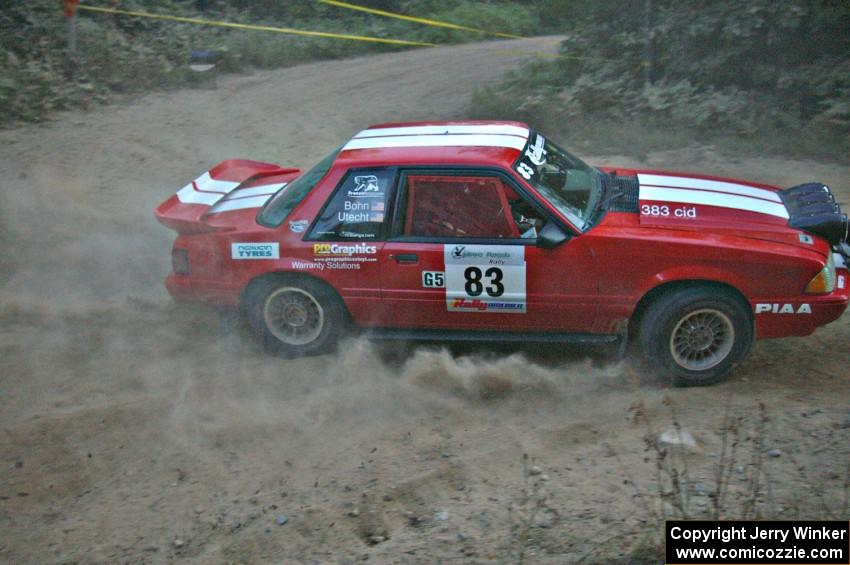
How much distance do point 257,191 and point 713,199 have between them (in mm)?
3404

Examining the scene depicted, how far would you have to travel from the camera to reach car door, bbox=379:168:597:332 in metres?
5.85

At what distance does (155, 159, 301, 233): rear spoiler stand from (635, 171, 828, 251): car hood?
9.26 feet

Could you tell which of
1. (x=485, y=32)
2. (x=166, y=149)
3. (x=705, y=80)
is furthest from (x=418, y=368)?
(x=485, y=32)

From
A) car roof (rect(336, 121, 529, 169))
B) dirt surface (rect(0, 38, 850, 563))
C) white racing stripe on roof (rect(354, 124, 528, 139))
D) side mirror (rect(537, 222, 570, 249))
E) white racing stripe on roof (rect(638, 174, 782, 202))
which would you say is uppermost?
white racing stripe on roof (rect(354, 124, 528, 139))

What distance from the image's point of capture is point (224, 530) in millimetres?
4680

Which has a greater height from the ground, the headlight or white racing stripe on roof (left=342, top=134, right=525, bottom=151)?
white racing stripe on roof (left=342, top=134, right=525, bottom=151)

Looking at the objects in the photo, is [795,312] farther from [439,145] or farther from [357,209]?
[357,209]

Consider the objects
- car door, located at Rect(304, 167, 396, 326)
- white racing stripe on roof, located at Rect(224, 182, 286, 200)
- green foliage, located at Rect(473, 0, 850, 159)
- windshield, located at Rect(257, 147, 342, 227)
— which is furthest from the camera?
green foliage, located at Rect(473, 0, 850, 159)

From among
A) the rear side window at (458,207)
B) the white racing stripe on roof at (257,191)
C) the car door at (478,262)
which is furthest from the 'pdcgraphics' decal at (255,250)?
the rear side window at (458,207)

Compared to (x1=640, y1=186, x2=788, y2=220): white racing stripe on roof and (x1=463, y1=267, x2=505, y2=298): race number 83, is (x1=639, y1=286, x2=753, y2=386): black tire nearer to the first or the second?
(x1=640, y1=186, x2=788, y2=220): white racing stripe on roof

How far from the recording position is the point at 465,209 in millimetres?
5996

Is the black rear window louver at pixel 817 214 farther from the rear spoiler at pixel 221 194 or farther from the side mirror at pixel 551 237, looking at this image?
the rear spoiler at pixel 221 194

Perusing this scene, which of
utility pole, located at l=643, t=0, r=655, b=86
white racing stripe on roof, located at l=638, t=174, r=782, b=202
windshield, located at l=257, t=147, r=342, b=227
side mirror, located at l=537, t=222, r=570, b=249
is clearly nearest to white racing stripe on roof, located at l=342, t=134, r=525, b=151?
windshield, located at l=257, t=147, r=342, b=227

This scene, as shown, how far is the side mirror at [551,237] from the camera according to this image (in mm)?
5730
